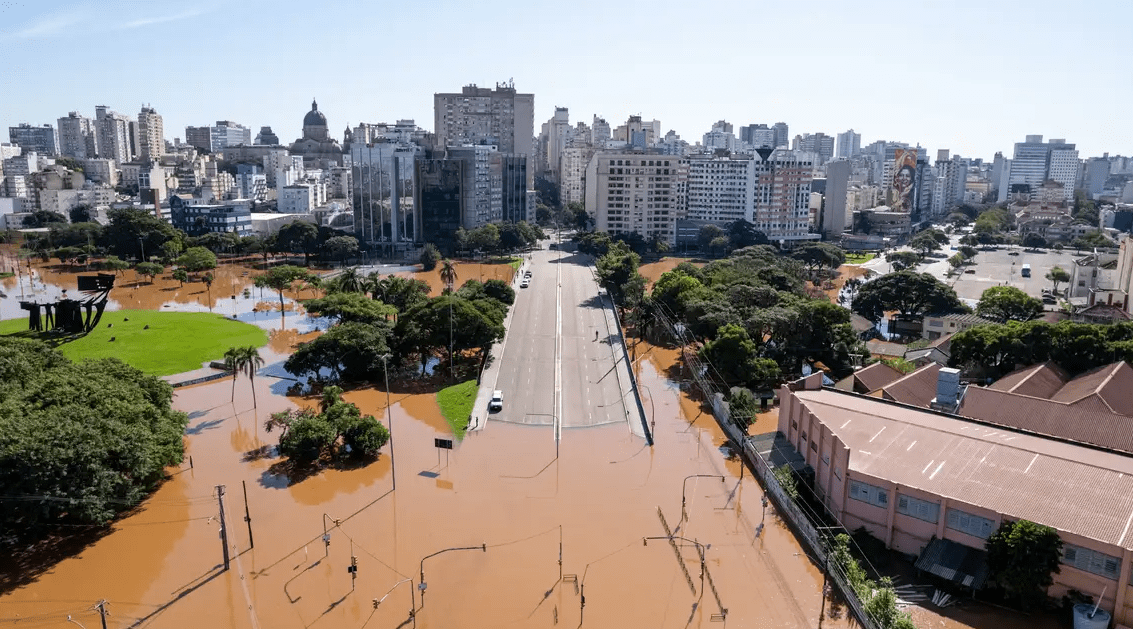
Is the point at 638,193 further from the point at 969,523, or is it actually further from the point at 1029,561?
the point at 1029,561

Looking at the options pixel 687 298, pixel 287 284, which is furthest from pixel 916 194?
pixel 287 284

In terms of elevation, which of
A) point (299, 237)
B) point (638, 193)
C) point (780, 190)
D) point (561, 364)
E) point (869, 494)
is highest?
point (780, 190)

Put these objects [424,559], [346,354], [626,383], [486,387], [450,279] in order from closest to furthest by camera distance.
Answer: [424,559] < [486,387] < [346,354] < [626,383] < [450,279]

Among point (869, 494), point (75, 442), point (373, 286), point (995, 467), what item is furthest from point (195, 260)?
point (995, 467)

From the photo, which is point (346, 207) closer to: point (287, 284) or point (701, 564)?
point (287, 284)

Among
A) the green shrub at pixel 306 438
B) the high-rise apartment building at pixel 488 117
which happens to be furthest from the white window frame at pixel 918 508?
the high-rise apartment building at pixel 488 117

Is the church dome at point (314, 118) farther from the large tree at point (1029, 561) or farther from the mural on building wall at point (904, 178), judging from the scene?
the large tree at point (1029, 561)
